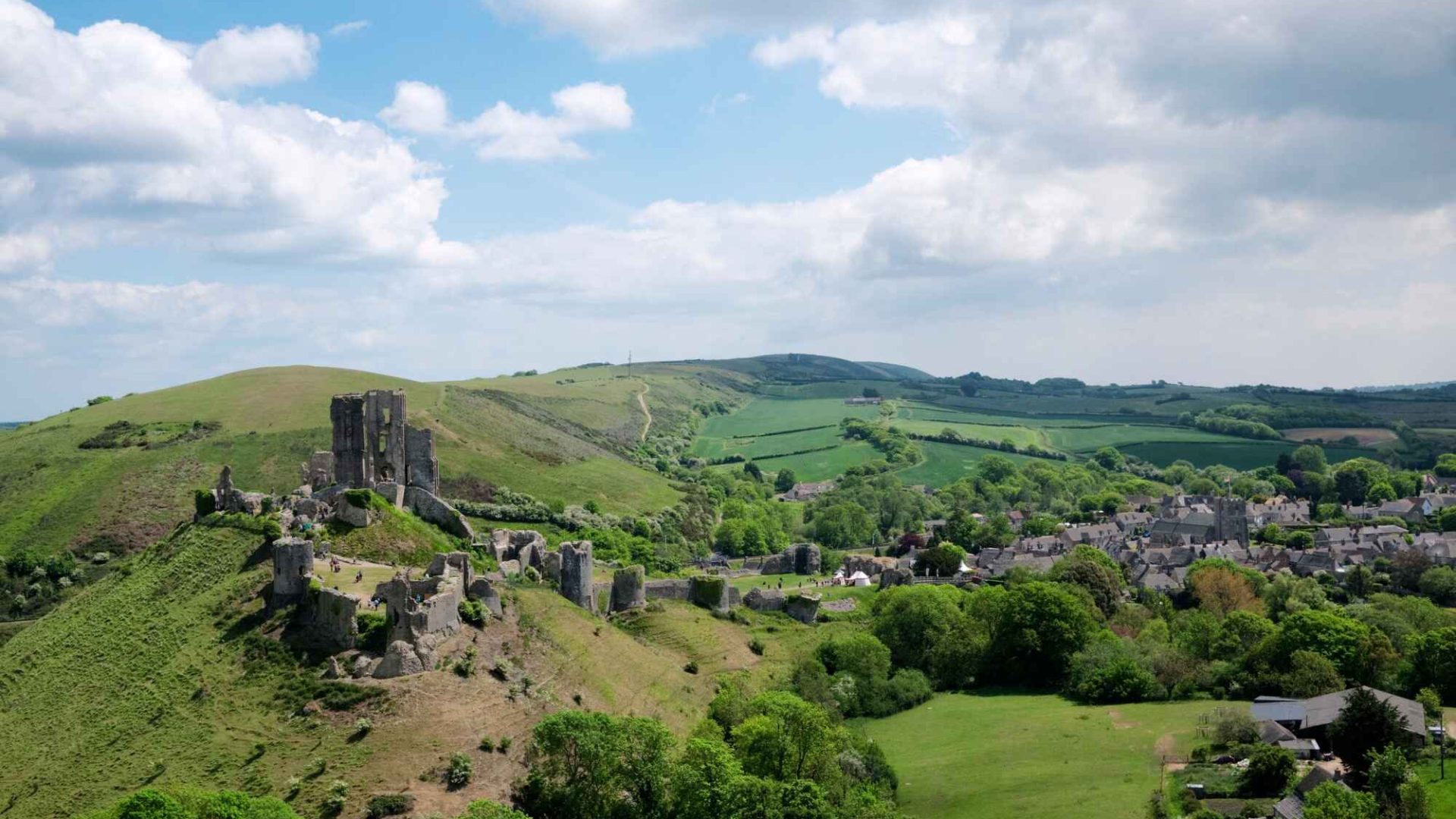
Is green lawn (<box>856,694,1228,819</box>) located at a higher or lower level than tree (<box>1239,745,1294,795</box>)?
lower

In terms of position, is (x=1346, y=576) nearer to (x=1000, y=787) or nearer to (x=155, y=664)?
(x=1000, y=787)

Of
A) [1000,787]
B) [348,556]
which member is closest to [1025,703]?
[1000,787]

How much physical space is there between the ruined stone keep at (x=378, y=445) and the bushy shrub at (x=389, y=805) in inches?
1162

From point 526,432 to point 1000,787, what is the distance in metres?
122

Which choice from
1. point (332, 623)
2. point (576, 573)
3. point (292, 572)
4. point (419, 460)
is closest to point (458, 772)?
point (332, 623)

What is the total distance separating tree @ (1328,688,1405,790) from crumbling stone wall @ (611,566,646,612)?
40.0m

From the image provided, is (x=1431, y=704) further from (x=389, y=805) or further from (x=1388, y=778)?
(x=389, y=805)

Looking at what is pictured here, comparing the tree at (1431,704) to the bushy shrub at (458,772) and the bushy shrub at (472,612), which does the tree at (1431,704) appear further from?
the bushy shrub at (458,772)

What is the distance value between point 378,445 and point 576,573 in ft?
46.9

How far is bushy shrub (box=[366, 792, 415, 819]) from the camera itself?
4238 centimetres

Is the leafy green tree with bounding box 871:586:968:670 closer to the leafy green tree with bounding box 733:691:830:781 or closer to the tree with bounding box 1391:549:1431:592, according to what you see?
the leafy green tree with bounding box 733:691:830:781

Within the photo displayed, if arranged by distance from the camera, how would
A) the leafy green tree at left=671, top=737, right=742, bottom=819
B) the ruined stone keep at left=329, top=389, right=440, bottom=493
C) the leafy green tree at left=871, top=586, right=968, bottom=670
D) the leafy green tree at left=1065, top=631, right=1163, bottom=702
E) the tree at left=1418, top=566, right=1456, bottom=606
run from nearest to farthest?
the leafy green tree at left=671, top=737, right=742, bottom=819 → the ruined stone keep at left=329, top=389, right=440, bottom=493 → the leafy green tree at left=1065, top=631, right=1163, bottom=702 → the leafy green tree at left=871, top=586, right=968, bottom=670 → the tree at left=1418, top=566, right=1456, bottom=606

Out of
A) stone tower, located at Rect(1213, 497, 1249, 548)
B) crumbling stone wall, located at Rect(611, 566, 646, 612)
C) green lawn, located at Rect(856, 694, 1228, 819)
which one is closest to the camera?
green lawn, located at Rect(856, 694, 1228, 819)

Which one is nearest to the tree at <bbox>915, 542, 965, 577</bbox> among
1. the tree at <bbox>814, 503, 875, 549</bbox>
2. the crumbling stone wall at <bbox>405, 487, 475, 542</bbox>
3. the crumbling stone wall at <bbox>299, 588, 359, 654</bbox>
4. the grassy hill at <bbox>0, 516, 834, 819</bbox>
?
the tree at <bbox>814, 503, 875, 549</bbox>
